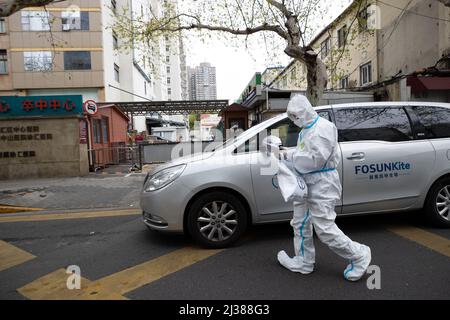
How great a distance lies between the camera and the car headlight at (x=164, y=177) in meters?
4.13

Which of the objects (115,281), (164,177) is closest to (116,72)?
(164,177)

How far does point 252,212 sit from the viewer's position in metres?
4.20

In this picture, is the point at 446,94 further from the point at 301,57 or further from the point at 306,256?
the point at 306,256

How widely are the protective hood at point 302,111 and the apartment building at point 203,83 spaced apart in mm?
105360

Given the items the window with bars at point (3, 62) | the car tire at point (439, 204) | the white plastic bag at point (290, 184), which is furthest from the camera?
the window with bars at point (3, 62)

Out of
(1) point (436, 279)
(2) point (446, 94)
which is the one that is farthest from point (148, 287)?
(2) point (446, 94)

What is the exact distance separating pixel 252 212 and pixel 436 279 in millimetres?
2019

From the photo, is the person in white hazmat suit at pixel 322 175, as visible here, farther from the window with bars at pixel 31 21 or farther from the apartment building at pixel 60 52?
the window with bars at pixel 31 21

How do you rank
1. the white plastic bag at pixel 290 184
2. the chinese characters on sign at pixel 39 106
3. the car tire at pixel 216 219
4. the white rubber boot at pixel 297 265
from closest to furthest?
1. the white plastic bag at pixel 290 184
2. the white rubber boot at pixel 297 265
3. the car tire at pixel 216 219
4. the chinese characters on sign at pixel 39 106

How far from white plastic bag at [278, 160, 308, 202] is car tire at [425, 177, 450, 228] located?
8.22 feet

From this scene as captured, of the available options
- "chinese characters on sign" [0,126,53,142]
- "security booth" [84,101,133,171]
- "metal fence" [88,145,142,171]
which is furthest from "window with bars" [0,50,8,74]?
"chinese characters on sign" [0,126,53,142]

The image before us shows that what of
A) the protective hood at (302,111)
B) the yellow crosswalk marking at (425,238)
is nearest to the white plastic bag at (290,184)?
the protective hood at (302,111)

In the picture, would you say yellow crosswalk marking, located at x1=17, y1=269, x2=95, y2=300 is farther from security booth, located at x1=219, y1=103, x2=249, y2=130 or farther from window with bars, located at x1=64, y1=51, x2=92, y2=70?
window with bars, located at x1=64, y1=51, x2=92, y2=70

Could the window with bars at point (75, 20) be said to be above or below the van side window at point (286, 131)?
above
